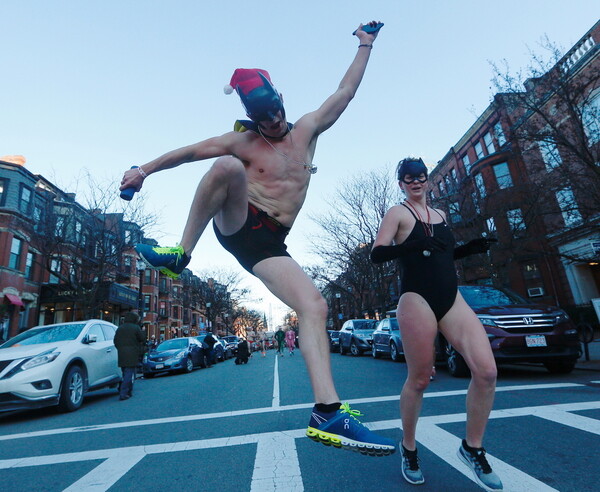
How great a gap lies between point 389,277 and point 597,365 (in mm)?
21370

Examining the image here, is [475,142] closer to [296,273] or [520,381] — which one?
[520,381]

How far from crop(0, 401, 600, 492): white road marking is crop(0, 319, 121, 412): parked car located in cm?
282

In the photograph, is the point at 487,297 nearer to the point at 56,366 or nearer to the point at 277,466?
the point at 277,466

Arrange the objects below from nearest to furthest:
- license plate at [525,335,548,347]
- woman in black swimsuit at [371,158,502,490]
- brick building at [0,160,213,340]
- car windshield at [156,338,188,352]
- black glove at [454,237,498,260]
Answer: woman in black swimsuit at [371,158,502,490] → black glove at [454,237,498,260] → license plate at [525,335,548,347] → car windshield at [156,338,188,352] → brick building at [0,160,213,340]

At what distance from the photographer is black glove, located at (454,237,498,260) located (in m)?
2.79

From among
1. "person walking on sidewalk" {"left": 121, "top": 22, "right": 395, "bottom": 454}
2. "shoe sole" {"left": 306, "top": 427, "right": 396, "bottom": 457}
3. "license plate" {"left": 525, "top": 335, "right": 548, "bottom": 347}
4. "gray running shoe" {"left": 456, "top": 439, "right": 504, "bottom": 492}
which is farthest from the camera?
"license plate" {"left": 525, "top": 335, "right": 548, "bottom": 347}

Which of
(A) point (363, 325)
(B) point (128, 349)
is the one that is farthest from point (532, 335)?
(A) point (363, 325)

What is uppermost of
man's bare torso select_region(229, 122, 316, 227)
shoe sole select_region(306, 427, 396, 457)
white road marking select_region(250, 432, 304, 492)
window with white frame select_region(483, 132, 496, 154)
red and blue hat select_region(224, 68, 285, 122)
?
window with white frame select_region(483, 132, 496, 154)

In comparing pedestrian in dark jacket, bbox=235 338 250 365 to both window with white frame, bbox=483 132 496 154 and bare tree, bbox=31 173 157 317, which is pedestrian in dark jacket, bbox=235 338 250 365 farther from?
window with white frame, bbox=483 132 496 154

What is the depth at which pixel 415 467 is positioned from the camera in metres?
2.53

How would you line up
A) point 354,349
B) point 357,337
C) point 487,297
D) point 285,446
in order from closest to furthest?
1. point 285,446
2. point 487,297
3. point 357,337
4. point 354,349

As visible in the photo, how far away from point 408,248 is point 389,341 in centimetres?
1093

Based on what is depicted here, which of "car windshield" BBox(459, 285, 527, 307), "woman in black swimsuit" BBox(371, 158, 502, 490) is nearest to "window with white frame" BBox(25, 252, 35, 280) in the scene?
"car windshield" BBox(459, 285, 527, 307)

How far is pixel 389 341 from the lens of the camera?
42.0 feet
